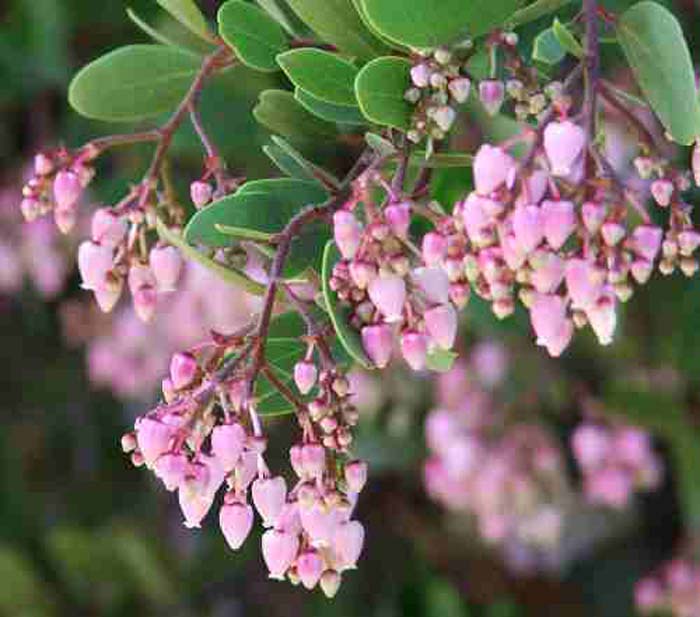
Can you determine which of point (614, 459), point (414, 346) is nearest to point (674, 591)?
point (614, 459)

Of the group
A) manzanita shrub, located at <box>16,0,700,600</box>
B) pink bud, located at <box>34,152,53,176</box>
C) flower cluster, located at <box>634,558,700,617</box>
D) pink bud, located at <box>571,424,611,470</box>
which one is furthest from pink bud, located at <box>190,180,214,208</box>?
flower cluster, located at <box>634,558,700,617</box>

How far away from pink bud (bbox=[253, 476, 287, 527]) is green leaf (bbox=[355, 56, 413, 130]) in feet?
0.81

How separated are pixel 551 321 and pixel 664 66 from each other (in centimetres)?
17

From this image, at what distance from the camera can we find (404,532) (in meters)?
3.08

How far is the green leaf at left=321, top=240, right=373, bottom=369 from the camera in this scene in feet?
3.41

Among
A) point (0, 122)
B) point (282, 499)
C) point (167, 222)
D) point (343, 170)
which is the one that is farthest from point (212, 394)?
point (0, 122)

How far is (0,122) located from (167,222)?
181 centimetres

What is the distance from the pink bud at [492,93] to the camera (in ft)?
3.50

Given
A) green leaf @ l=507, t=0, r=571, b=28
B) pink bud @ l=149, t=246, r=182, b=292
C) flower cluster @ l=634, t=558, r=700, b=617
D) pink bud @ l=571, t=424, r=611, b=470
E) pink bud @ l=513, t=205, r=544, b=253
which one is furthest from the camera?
flower cluster @ l=634, t=558, r=700, b=617

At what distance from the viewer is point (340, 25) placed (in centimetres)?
112

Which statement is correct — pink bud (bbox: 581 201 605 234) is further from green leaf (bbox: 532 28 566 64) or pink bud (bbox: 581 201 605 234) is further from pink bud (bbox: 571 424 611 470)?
pink bud (bbox: 571 424 611 470)

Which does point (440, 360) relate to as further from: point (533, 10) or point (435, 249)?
point (533, 10)

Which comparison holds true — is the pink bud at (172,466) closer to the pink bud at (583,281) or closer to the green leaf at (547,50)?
the pink bud at (583,281)

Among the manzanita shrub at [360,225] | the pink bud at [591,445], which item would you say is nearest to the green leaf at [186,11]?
the manzanita shrub at [360,225]
